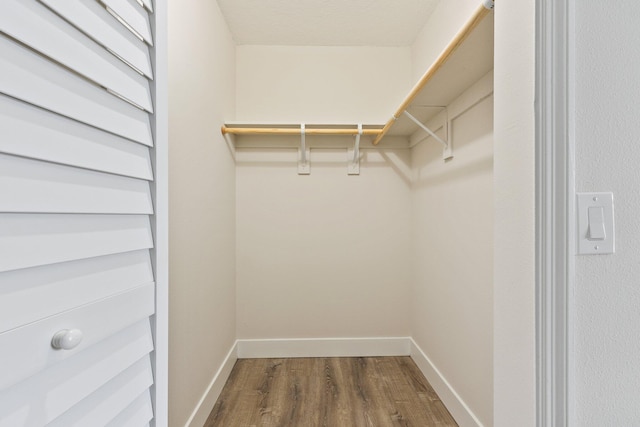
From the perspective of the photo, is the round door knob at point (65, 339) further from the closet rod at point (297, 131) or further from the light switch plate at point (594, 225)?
the closet rod at point (297, 131)

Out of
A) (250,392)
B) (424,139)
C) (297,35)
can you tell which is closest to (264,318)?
(250,392)

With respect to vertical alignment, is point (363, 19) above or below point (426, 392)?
above

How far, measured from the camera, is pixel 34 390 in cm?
41

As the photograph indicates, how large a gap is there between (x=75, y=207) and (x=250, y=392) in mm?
1841

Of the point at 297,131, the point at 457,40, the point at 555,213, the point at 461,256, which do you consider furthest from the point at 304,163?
the point at 555,213

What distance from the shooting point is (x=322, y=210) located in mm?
2535

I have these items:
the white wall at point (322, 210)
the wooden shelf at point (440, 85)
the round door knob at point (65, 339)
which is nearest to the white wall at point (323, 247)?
the white wall at point (322, 210)

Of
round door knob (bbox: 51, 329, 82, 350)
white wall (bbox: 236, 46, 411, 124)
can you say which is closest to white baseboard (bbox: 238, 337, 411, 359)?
white wall (bbox: 236, 46, 411, 124)

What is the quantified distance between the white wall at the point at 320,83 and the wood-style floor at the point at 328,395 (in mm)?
1678

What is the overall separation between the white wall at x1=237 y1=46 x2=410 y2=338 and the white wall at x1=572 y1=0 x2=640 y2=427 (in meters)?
1.90

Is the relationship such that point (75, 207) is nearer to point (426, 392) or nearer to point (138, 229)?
point (138, 229)

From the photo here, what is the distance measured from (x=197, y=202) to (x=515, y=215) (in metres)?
1.33

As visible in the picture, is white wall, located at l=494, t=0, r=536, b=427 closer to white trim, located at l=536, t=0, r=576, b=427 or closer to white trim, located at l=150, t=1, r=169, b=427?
white trim, located at l=536, t=0, r=576, b=427

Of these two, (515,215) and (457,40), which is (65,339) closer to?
(515,215)
